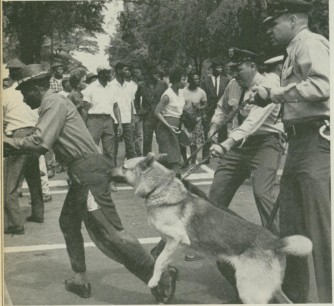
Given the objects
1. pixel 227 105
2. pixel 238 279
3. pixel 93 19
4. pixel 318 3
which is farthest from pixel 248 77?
pixel 238 279

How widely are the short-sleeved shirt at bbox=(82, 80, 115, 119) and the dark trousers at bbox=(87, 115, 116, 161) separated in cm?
5

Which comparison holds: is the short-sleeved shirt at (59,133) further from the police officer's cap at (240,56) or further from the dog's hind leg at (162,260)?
the police officer's cap at (240,56)

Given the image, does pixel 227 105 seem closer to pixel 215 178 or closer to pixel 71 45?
pixel 215 178

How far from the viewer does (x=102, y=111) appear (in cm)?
583

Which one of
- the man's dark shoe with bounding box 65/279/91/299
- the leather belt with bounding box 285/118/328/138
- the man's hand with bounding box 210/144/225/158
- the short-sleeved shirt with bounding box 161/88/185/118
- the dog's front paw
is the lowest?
the man's dark shoe with bounding box 65/279/91/299

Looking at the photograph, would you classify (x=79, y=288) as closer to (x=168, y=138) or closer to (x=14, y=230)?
(x=14, y=230)

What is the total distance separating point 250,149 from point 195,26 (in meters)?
1.05

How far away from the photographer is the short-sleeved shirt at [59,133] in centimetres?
478

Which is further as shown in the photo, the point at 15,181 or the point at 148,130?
the point at 148,130

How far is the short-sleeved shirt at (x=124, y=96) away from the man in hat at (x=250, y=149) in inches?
35.1

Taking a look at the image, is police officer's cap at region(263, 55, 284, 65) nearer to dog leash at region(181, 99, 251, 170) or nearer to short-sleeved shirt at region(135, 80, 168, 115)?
dog leash at region(181, 99, 251, 170)

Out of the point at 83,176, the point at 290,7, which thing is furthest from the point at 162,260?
the point at 290,7

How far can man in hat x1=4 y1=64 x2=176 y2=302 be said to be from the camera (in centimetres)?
485

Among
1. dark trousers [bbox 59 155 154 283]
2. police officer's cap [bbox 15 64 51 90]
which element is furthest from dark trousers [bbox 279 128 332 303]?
police officer's cap [bbox 15 64 51 90]
